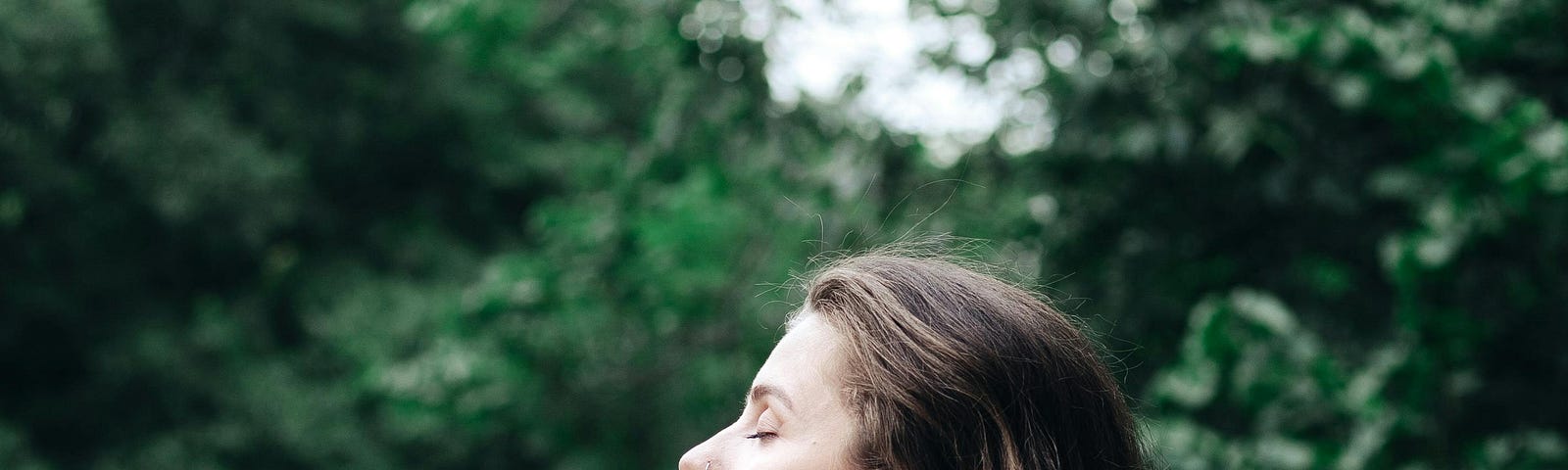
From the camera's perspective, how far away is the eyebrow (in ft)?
4.97

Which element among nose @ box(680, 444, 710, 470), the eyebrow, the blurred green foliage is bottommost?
nose @ box(680, 444, 710, 470)

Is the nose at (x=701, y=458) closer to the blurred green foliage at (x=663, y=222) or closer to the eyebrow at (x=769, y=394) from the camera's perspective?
the eyebrow at (x=769, y=394)

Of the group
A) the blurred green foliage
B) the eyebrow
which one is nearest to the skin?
the eyebrow

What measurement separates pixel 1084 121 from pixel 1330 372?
0.92 meters

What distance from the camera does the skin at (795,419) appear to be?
58.0 inches

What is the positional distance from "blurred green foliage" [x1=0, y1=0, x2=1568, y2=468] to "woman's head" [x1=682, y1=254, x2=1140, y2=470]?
50cm

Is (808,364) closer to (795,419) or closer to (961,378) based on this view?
(795,419)

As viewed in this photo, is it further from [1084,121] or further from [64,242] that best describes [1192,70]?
[64,242]

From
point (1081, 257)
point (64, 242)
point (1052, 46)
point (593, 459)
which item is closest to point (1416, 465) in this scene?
point (1081, 257)

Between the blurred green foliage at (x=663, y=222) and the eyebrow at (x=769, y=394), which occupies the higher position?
the blurred green foliage at (x=663, y=222)

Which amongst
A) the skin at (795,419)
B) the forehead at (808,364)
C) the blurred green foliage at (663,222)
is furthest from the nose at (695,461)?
the blurred green foliage at (663,222)

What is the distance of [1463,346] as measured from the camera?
3.01 meters

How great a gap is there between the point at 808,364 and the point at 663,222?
384 centimetres

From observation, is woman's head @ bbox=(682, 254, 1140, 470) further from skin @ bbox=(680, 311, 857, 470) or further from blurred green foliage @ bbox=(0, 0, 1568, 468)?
blurred green foliage @ bbox=(0, 0, 1568, 468)
